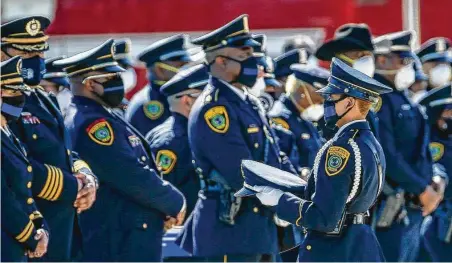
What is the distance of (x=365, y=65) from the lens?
1084 cm

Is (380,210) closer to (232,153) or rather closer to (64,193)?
(232,153)

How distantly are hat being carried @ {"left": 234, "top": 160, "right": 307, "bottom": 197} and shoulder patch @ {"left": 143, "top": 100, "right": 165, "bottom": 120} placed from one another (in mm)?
4126

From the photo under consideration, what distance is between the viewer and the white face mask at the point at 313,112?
11203mm

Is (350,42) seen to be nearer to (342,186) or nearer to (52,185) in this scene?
(52,185)

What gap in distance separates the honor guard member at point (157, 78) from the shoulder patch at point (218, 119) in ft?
7.69

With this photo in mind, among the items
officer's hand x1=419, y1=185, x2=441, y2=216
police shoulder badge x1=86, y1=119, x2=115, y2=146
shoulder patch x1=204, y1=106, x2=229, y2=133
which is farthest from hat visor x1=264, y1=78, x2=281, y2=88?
police shoulder badge x1=86, y1=119, x2=115, y2=146

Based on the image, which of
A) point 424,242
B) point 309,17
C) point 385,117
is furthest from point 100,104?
point 309,17

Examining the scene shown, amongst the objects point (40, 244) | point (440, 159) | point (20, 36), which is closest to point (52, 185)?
point (40, 244)

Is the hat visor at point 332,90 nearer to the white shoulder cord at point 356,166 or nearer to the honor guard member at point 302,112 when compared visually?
the white shoulder cord at point 356,166

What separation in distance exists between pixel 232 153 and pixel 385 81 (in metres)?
1.95

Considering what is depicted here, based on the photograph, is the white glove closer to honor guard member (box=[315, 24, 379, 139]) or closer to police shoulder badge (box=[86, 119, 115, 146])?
police shoulder badge (box=[86, 119, 115, 146])

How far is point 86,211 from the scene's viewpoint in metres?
9.77

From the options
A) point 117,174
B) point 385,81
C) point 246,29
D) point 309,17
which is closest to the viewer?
point 117,174

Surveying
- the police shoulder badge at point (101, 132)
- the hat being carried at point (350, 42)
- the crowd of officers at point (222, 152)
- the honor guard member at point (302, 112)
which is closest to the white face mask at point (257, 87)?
the crowd of officers at point (222, 152)
